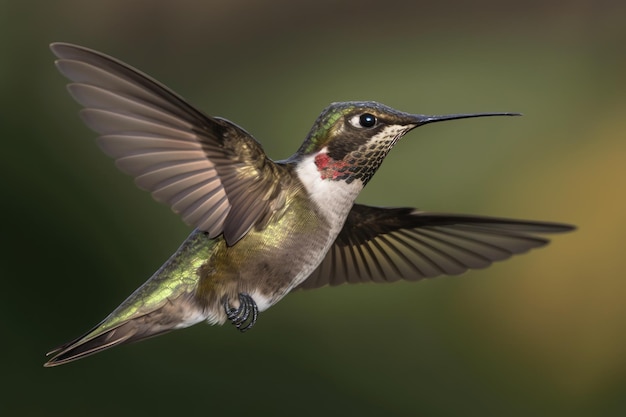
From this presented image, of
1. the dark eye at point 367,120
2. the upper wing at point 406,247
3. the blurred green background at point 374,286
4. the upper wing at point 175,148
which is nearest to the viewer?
the upper wing at point 175,148

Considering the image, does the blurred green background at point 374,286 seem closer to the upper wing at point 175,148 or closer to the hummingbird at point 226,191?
the hummingbird at point 226,191

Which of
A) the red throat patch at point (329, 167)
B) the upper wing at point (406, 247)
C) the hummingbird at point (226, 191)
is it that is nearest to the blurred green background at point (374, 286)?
the upper wing at point (406, 247)

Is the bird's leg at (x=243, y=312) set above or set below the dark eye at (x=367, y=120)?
below

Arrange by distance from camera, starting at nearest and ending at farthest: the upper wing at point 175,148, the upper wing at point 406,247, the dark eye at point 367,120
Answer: the upper wing at point 175,148 → the dark eye at point 367,120 → the upper wing at point 406,247

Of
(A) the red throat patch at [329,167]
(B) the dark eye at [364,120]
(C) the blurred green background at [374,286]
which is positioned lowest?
(C) the blurred green background at [374,286]

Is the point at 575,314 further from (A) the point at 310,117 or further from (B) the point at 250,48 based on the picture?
(B) the point at 250,48

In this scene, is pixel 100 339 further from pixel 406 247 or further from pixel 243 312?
pixel 406 247

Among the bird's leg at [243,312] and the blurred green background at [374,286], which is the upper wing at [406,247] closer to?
the bird's leg at [243,312]

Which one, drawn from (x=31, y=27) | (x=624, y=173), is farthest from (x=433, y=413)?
(x=31, y=27)

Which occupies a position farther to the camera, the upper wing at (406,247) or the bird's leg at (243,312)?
the upper wing at (406,247)

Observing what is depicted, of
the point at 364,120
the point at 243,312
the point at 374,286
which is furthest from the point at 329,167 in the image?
the point at 374,286
